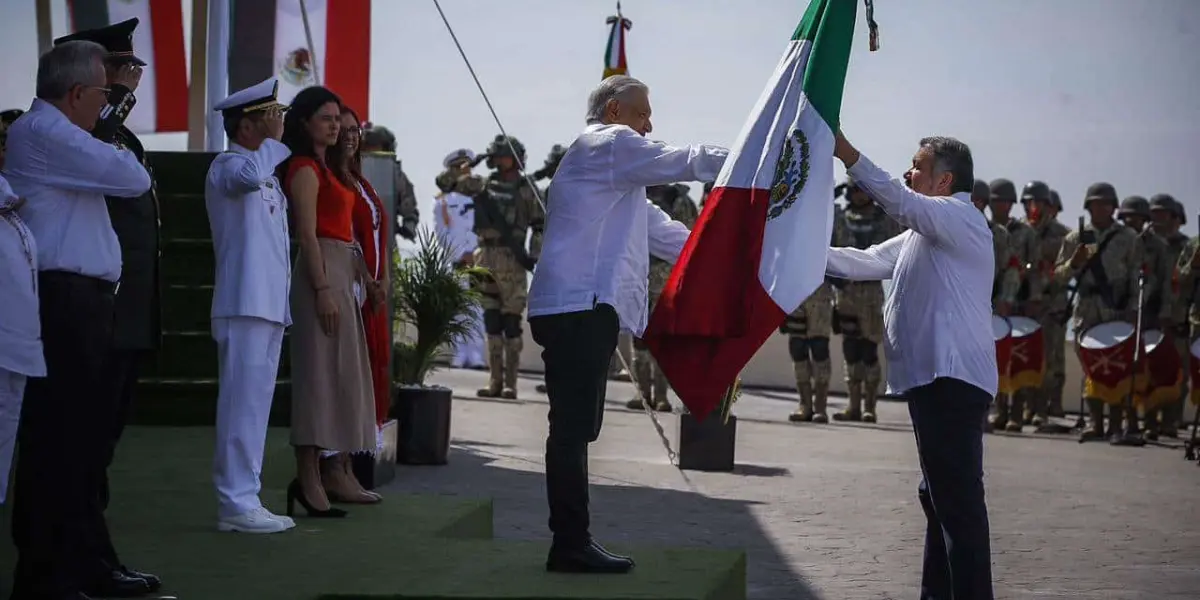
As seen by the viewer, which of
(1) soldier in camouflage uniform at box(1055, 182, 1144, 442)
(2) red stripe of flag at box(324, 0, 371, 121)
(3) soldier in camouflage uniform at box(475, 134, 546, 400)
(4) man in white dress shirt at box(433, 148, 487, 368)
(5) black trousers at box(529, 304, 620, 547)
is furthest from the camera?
(4) man in white dress shirt at box(433, 148, 487, 368)

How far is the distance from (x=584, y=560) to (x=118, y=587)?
4.96 feet

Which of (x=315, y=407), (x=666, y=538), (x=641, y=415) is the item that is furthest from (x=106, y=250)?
(x=641, y=415)

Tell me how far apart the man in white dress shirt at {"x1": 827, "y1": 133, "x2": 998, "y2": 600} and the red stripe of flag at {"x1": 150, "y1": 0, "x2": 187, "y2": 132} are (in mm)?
7249

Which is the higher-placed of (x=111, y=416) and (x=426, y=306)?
(x=426, y=306)

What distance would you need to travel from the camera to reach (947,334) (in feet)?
19.9

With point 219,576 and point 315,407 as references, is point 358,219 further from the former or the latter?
point 219,576

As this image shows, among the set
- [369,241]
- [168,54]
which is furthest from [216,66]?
[369,241]

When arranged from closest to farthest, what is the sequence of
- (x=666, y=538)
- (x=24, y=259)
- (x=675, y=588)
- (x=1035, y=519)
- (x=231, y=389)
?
(x=24, y=259) → (x=675, y=588) → (x=231, y=389) → (x=666, y=538) → (x=1035, y=519)

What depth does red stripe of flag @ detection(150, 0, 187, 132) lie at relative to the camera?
1224cm

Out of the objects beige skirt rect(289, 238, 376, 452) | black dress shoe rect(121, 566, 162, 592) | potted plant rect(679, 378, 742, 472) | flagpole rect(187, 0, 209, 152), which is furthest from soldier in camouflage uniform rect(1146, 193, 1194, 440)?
black dress shoe rect(121, 566, 162, 592)

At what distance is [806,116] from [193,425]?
5665mm

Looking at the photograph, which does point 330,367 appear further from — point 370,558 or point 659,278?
point 659,278

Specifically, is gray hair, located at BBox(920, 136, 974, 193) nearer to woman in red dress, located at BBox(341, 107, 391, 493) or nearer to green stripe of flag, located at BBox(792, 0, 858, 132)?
green stripe of flag, located at BBox(792, 0, 858, 132)

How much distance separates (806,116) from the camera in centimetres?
596
